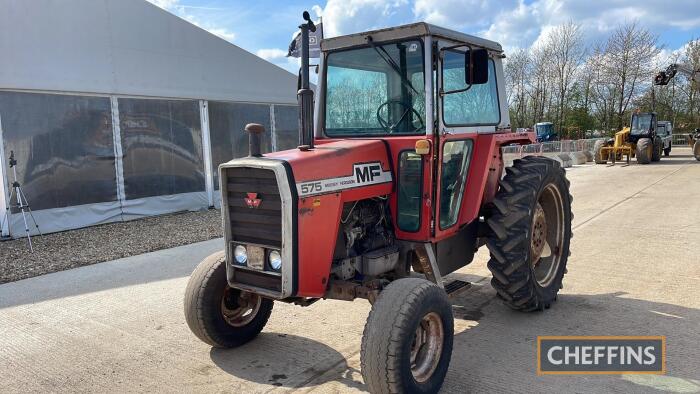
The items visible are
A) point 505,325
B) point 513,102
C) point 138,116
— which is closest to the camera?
point 505,325

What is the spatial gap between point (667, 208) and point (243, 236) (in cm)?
886

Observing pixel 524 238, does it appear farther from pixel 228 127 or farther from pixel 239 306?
pixel 228 127

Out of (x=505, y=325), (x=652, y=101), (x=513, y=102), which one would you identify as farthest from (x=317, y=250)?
(x=652, y=101)

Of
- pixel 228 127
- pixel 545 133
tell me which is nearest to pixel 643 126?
pixel 545 133

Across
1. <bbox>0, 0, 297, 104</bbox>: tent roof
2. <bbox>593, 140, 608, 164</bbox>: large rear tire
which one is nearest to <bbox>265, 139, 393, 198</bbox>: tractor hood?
<bbox>0, 0, 297, 104</bbox>: tent roof

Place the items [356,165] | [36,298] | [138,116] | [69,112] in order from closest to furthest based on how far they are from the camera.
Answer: [356,165]
[36,298]
[69,112]
[138,116]

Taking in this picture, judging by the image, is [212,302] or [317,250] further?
[212,302]

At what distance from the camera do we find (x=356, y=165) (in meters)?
3.38

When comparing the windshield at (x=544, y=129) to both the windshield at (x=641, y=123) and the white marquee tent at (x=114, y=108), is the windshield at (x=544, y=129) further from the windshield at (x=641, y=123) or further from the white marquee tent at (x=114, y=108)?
the white marquee tent at (x=114, y=108)

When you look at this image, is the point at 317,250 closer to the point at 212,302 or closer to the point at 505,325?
the point at 212,302

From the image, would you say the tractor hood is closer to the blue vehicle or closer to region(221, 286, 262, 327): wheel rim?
region(221, 286, 262, 327): wheel rim

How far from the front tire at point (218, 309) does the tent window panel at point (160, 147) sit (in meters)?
6.70

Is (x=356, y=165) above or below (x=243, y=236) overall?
above

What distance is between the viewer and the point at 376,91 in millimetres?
3900
